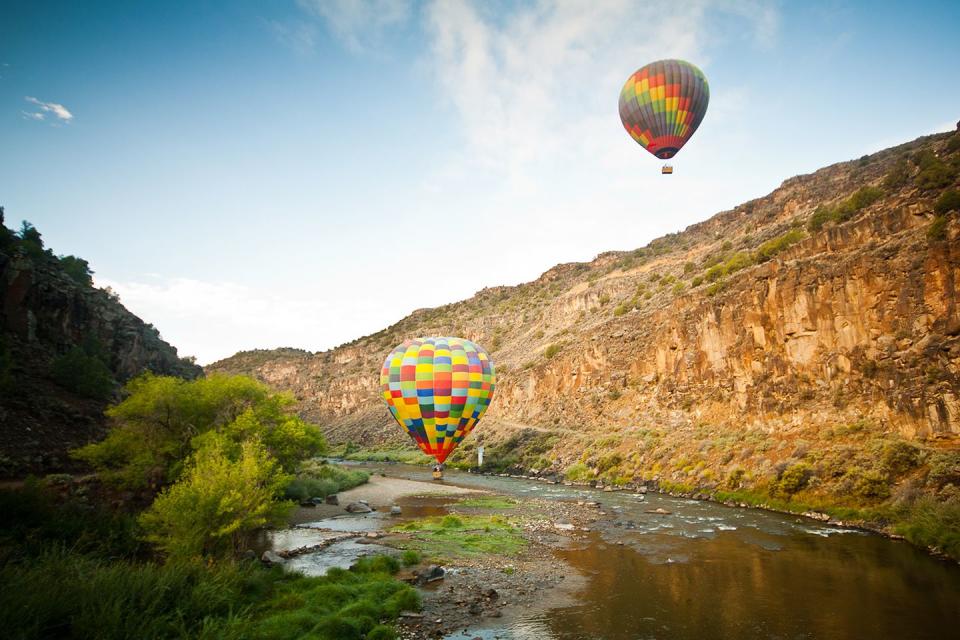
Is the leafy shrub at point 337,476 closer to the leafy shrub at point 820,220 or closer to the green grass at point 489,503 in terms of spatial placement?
the green grass at point 489,503

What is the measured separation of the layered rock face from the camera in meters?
23.4

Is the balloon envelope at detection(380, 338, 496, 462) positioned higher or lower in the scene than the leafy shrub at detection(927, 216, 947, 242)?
lower

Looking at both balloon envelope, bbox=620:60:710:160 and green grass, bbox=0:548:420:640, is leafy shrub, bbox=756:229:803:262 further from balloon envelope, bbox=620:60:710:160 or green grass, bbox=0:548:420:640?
green grass, bbox=0:548:420:640

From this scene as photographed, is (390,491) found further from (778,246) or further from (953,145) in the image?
(953,145)

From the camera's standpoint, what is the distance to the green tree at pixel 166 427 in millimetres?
18406

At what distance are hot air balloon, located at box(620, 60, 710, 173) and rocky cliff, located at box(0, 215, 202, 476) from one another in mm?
33941

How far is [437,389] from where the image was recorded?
94.1 ft

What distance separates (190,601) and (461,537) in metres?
11.7

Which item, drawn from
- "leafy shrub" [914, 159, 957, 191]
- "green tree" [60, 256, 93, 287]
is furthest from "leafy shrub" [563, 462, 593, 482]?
"green tree" [60, 256, 93, 287]

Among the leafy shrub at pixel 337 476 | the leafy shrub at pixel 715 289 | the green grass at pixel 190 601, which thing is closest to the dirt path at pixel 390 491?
the leafy shrub at pixel 337 476

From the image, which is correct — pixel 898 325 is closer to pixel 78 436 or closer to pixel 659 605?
pixel 659 605

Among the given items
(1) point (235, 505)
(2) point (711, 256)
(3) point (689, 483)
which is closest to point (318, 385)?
(2) point (711, 256)

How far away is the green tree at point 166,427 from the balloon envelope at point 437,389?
812cm

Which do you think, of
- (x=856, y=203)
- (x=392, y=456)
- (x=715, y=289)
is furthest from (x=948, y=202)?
(x=392, y=456)
